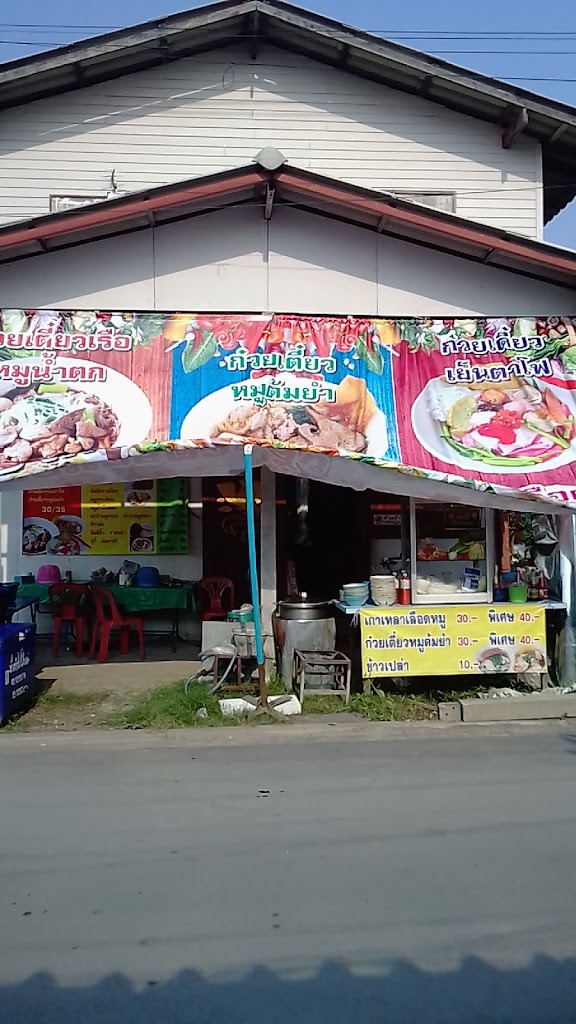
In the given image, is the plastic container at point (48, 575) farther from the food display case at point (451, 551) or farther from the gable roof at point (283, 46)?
the gable roof at point (283, 46)

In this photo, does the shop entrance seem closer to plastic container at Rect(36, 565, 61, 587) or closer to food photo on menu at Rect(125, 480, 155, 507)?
food photo on menu at Rect(125, 480, 155, 507)

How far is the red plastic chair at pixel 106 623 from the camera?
10250 millimetres

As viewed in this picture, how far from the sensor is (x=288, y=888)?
4.22 m

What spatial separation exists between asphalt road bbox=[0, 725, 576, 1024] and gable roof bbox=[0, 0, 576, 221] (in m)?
8.97

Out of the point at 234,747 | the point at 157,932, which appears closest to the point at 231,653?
the point at 234,747

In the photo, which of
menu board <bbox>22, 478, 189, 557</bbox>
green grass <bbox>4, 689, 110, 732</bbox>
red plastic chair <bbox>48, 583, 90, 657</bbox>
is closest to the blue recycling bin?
green grass <bbox>4, 689, 110, 732</bbox>

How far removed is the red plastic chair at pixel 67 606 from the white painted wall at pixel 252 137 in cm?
537

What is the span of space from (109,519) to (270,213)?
4.85 m

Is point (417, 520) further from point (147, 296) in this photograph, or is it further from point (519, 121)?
point (519, 121)

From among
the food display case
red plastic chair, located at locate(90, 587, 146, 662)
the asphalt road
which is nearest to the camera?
the asphalt road

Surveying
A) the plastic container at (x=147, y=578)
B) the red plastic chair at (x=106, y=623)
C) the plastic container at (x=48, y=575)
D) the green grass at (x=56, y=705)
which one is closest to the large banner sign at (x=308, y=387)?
the green grass at (x=56, y=705)

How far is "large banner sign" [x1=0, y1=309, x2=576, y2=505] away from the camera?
27.5ft

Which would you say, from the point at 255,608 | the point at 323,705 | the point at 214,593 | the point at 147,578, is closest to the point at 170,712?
the point at 255,608

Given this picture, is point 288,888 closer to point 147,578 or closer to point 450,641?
point 450,641
